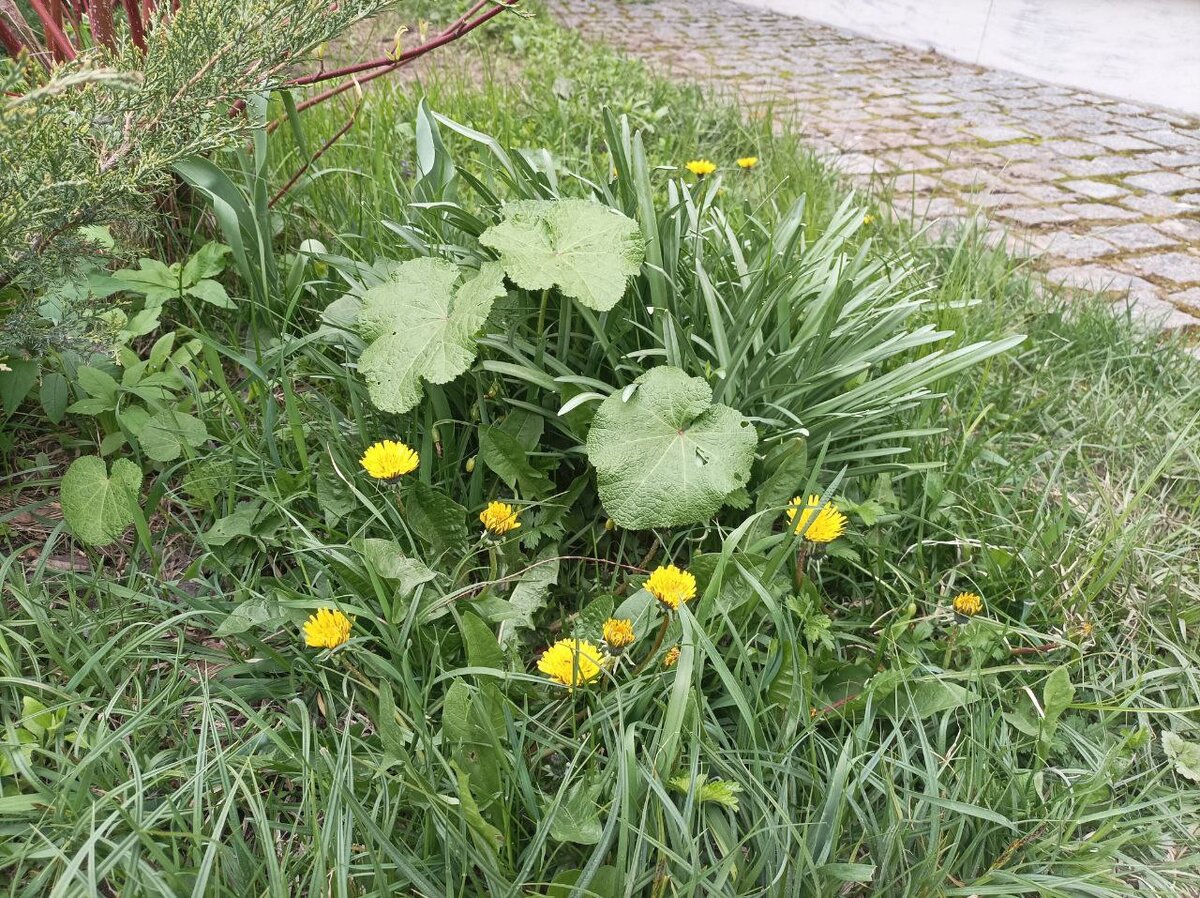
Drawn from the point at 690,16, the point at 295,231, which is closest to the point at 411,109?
the point at 295,231

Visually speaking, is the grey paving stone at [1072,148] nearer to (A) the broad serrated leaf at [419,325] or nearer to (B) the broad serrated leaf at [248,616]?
(A) the broad serrated leaf at [419,325]

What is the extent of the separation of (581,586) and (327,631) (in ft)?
1.68

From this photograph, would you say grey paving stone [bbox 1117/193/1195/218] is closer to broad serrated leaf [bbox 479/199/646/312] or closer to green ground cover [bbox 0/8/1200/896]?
green ground cover [bbox 0/8/1200/896]

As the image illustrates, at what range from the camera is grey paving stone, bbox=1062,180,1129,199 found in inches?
150

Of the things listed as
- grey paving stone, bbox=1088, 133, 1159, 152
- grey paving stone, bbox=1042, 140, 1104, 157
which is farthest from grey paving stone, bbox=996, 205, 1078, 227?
grey paving stone, bbox=1088, 133, 1159, 152

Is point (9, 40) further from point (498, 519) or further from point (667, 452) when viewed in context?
point (667, 452)

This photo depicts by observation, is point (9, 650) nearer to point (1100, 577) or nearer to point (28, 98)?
point (28, 98)

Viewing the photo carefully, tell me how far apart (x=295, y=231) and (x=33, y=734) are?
1.49 m

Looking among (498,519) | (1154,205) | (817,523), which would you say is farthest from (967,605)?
(1154,205)

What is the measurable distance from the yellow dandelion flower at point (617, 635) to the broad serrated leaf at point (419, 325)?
1.72ft

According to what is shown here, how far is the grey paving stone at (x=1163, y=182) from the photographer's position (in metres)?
3.89

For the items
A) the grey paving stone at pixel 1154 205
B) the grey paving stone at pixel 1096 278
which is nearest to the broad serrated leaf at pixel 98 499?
the grey paving stone at pixel 1096 278

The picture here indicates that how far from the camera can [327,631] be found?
1.29 meters

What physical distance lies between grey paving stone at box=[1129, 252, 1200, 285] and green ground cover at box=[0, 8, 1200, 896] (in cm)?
109
